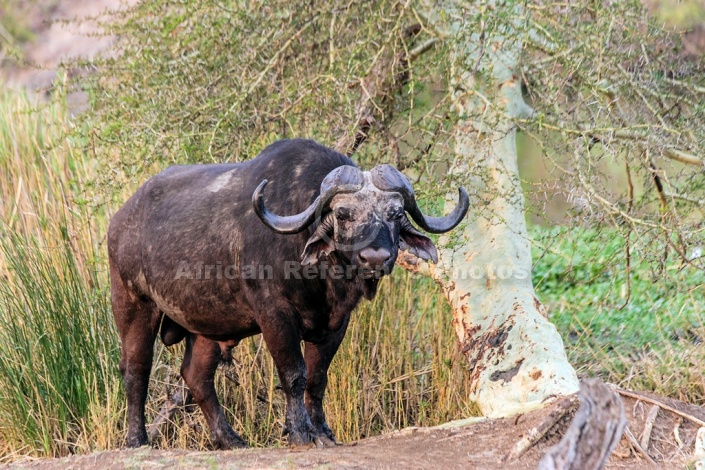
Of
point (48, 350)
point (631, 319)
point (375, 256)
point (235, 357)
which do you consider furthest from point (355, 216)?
point (631, 319)

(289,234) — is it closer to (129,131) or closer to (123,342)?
(123,342)

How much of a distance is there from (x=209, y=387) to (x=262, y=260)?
138 centimetres

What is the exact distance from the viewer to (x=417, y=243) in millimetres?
5621

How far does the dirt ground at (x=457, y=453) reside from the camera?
5.11m

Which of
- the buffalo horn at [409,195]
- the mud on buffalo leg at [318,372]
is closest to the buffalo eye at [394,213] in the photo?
the buffalo horn at [409,195]

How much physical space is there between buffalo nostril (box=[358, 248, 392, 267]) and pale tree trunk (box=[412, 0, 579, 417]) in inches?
55.7

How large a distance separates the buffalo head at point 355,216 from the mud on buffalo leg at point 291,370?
0.51 meters

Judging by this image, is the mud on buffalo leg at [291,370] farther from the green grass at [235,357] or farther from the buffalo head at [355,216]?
the green grass at [235,357]

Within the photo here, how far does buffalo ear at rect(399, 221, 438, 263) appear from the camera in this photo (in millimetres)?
5570

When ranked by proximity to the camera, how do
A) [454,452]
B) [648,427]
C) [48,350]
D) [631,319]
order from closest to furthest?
[648,427]
[454,452]
[48,350]
[631,319]

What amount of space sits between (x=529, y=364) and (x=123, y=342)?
2934mm

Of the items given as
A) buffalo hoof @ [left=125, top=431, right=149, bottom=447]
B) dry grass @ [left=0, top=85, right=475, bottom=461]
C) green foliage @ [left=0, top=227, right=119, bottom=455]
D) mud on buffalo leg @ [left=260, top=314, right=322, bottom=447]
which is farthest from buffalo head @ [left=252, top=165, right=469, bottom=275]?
green foliage @ [left=0, top=227, right=119, bottom=455]

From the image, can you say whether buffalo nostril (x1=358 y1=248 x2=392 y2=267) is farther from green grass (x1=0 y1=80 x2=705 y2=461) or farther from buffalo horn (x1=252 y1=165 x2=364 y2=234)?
green grass (x1=0 y1=80 x2=705 y2=461)

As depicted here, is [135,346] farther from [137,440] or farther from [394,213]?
[394,213]
